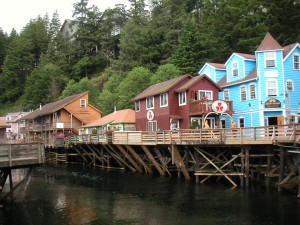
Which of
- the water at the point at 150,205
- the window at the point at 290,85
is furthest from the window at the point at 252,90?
the water at the point at 150,205

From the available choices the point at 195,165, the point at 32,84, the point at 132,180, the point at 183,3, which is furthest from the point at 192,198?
the point at 32,84

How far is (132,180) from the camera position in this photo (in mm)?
29578

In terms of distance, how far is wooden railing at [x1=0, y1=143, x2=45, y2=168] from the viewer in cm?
1857

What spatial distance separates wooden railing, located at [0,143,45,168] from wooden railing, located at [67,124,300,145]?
38.0 ft

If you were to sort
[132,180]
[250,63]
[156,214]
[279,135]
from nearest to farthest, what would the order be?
1. [156,214]
2. [279,135]
3. [132,180]
4. [250,63]

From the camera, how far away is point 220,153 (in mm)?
26688

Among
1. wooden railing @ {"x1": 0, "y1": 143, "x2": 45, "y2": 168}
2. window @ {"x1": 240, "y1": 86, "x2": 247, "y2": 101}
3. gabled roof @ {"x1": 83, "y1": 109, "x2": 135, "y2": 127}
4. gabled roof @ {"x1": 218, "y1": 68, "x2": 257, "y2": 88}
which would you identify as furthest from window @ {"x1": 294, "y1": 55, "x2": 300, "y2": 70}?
wooden railing @ {"x1": 0, "y1": 143, "x2": 45, "y2": 168}

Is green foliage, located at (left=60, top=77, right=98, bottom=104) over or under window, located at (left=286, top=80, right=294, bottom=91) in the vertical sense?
over

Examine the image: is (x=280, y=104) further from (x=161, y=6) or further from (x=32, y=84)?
(x=32, y=84)

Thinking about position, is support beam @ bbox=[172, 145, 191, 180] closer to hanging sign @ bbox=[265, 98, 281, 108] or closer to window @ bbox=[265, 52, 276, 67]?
hanging sign @ bbox=[265, 98, 281, 108]

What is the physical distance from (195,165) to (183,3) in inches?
2105

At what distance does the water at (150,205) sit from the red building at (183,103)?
7.45 meters

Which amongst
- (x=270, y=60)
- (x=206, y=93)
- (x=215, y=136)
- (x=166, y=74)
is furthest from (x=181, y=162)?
(x=166, y=74)

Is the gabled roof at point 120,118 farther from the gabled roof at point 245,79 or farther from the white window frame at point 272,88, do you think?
the white window frame at point 272,88
